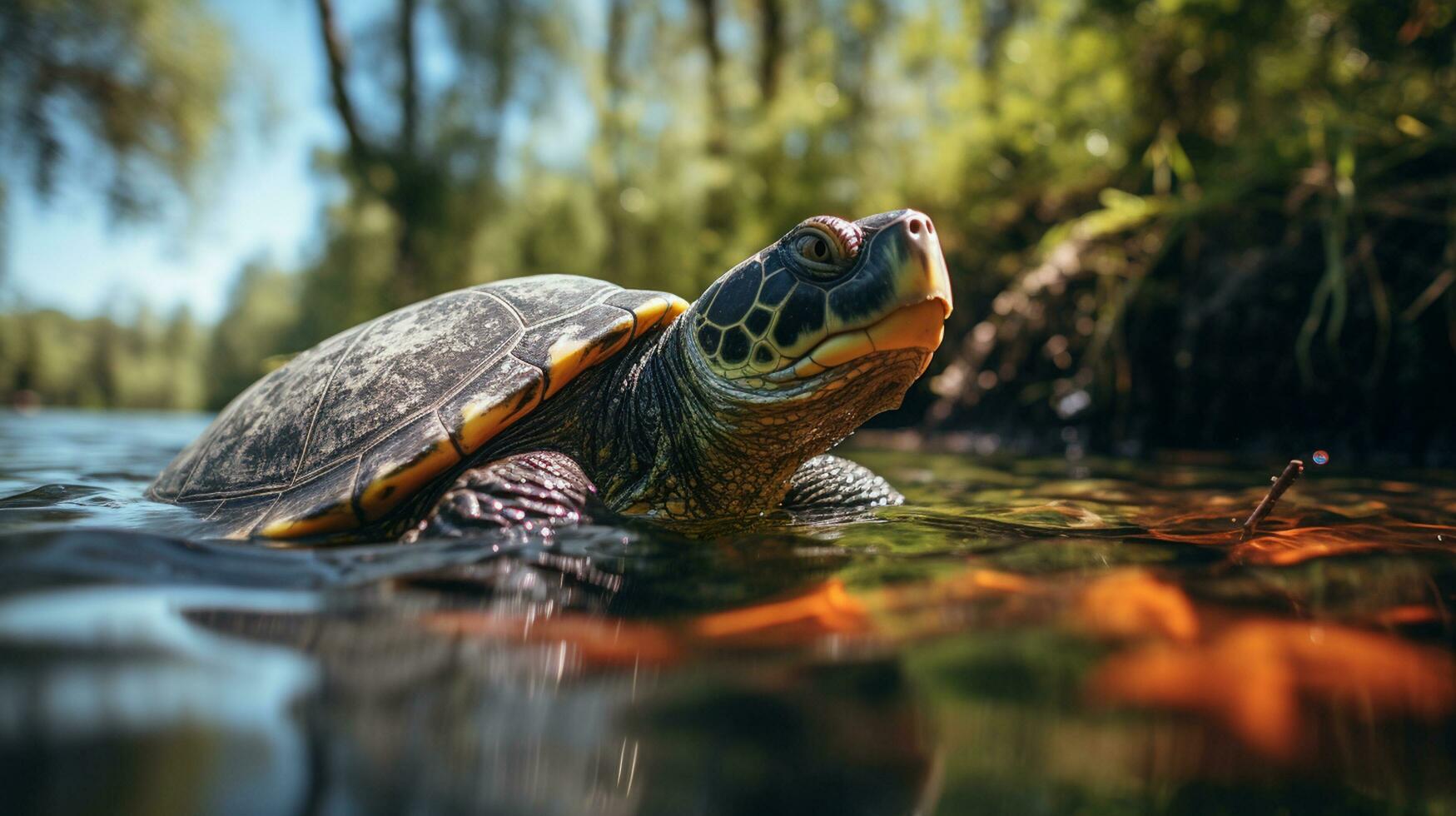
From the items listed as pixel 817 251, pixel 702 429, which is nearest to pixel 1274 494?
pixel 817 251

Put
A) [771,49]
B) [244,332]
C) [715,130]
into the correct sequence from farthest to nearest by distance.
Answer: [244,332], [771,49], [715,130]

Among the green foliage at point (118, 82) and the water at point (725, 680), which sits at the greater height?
the green foliage at point (118, 82)

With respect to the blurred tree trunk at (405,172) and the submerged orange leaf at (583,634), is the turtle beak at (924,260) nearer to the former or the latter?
the submerged orange leaf at (583,634)

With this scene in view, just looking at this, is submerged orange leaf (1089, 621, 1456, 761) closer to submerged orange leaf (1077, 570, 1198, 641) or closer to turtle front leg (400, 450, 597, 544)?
submerged orange leaf (1077, 570, 1198, 641)

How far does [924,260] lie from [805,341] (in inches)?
15.4

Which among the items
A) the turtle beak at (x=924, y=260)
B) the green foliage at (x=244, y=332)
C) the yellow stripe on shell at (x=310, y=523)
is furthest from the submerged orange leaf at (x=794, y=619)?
the green foliage at (x=244, y=332)

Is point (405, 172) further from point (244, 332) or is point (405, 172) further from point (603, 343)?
point (244, 332)

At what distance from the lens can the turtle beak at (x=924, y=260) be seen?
6.56ft

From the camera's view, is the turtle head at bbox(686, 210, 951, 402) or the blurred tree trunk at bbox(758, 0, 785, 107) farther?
the blurred tree trunk at bbox(758, 0, 785, 107)

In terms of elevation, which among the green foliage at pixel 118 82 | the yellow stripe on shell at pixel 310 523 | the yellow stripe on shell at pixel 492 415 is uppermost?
the green foliage at pixel 118 82

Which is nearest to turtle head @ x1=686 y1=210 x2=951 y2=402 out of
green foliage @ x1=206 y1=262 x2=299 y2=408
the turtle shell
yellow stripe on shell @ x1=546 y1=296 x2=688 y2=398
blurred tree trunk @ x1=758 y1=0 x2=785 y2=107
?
yellow stripe on shell @ x1=546 y1=296 x2=688 y2=398

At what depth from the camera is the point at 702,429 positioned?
2.42 meters

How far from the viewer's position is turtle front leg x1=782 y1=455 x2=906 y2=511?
2.77 metres

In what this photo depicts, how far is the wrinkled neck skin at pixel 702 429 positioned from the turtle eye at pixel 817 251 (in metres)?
0.31
